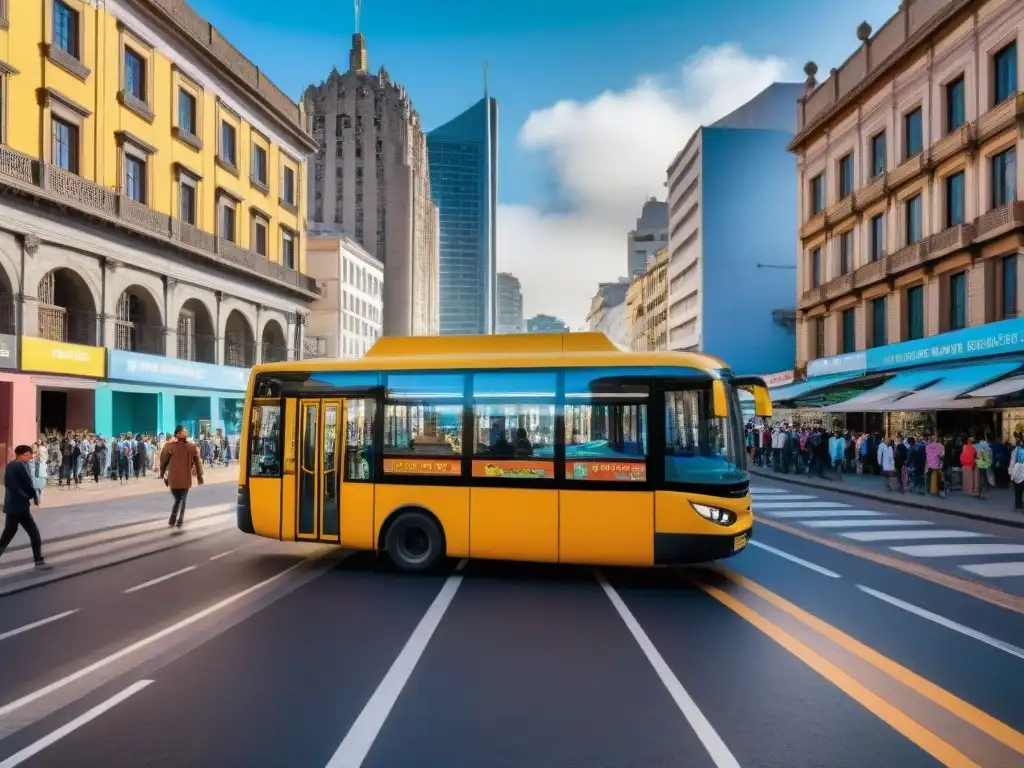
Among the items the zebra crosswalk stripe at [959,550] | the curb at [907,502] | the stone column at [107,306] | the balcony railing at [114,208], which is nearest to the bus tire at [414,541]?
the zebra crosswalk stripe at [959,550]

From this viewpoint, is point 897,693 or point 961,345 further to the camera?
point 961,345

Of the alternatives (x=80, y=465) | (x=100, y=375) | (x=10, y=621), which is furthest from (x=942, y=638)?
(x=100, y=375)

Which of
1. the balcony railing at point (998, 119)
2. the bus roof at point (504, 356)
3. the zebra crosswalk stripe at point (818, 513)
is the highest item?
the balcony railing at point (998, 119)

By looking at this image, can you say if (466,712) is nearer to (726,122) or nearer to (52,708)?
(52,708)

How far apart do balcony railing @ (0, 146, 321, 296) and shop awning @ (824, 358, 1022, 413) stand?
27202 mm

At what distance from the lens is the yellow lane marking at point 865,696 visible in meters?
4.34

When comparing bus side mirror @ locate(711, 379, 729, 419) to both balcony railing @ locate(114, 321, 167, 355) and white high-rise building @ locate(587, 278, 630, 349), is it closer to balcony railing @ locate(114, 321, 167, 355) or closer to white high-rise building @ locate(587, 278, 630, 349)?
balcony railing @ locate(114, 321, 167, 355)

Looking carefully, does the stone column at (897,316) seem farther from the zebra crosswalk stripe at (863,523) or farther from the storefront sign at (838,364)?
the zebra crosswalk stripe at (863,523)

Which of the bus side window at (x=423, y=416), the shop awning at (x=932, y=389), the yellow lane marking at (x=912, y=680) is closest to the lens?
the yellow lane marking at (x=912, y=680)

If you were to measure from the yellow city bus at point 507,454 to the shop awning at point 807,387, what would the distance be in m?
24.4

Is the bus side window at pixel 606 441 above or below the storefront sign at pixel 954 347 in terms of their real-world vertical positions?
below

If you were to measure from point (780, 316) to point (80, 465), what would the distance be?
58.2 metres

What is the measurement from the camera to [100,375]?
25609mm

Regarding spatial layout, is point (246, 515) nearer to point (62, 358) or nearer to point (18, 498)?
point (18, 498)
